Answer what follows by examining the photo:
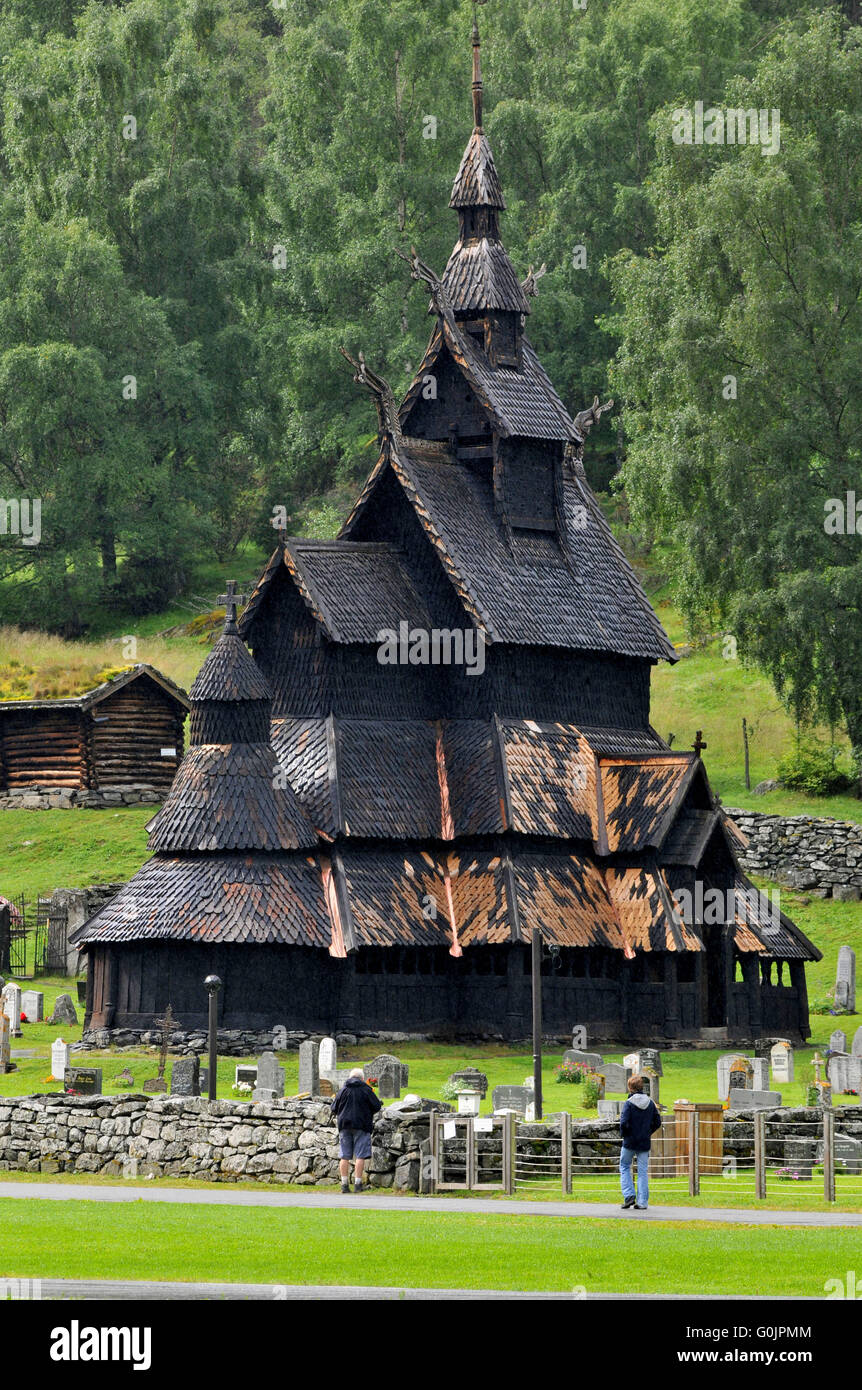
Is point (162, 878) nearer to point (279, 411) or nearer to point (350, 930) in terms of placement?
point (350, 930)

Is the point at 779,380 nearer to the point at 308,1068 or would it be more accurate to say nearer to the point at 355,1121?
the point at 308,1068

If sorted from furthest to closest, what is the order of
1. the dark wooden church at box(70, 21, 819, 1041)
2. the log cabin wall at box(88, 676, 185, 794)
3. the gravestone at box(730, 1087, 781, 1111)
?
the log cabin wall at box(88, 676, 185, 794) < the dark wooden church at box(70, 21, 819, 1041) < the gravestone at box(730, 1087, 781, 1111)

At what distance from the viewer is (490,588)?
184ft

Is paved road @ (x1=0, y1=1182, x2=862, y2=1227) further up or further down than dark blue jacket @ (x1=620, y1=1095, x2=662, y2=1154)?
further down

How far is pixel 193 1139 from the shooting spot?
33469 mm

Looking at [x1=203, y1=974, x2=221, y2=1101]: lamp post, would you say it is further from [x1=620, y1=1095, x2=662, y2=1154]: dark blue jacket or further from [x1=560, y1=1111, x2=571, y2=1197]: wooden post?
[x1=620, y1=1095, x2=662, y2=1154]: dark blue jacket

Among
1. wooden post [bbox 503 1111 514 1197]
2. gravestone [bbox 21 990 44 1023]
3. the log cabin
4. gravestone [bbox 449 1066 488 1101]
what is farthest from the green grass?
the log cabin

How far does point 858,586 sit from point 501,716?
15.8 metres

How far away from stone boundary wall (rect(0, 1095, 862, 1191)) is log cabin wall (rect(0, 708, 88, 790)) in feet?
129

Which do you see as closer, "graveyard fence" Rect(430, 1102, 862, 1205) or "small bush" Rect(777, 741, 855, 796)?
"graveyard fence" Rect(430, 1102, 862, 1205)

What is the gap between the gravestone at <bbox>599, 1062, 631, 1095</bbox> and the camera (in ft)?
140

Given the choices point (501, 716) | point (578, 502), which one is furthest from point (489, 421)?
point (501, 716)

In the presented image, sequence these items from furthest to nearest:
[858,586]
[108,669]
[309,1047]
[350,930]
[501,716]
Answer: [108,669] → [858,586] → [501,716] → [350,930] → [309,1047]

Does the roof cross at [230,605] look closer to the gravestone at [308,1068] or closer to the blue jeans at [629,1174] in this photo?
the gravestone at [308,1068]
